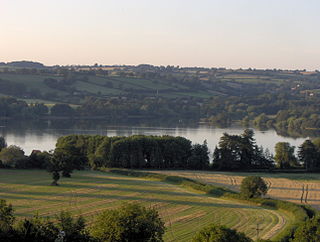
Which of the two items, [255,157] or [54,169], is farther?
[255,157]

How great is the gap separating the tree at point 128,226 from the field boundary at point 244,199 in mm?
5780

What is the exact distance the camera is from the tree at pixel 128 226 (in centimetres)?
1764

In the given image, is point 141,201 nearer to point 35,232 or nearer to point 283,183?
point 35,232

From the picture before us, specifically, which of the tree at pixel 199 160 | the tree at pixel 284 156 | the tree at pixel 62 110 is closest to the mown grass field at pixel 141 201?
the tree at pixel 199 160

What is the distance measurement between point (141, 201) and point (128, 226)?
1325 cm

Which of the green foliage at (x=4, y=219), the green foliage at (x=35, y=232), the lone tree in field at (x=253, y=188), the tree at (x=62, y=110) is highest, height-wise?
the tree at (x=62, y=110)

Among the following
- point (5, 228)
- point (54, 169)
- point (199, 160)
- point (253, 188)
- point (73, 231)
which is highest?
point (5, 228)

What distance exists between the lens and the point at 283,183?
4159cm

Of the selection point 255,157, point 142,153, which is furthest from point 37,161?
point 255,157

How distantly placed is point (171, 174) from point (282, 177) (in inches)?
360

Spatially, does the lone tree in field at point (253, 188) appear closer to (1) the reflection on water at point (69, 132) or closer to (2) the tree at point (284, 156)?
(2) the tree at point (284, 156)

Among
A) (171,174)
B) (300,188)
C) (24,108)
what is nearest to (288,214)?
(300,188)

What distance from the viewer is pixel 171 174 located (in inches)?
1741

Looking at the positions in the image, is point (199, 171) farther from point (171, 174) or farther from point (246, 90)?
point (246, 90)
